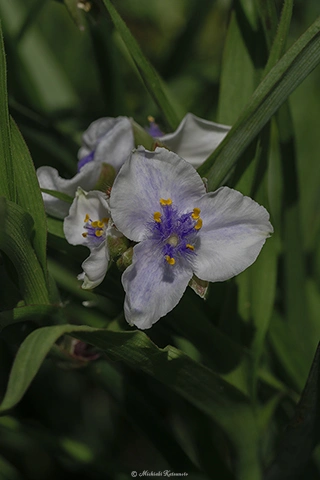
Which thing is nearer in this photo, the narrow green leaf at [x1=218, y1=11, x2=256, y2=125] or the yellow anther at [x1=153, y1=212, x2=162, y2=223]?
the yellow anther at [x1=153, y1=212, x2=162, y2=223]

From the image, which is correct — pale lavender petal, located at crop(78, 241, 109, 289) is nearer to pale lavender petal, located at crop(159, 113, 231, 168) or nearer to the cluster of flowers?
the cluster of flowers

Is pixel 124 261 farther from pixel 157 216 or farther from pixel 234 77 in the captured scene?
pixel 234 77

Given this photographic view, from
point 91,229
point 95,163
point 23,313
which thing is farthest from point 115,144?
point 23,313

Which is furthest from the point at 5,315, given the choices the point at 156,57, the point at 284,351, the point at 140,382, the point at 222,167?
the point at 156,57

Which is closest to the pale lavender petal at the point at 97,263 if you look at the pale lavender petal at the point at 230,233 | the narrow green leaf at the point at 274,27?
the pale lavender petal at the point at 230,233

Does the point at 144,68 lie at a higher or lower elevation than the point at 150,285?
higher

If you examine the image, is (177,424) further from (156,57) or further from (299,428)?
(156,57)

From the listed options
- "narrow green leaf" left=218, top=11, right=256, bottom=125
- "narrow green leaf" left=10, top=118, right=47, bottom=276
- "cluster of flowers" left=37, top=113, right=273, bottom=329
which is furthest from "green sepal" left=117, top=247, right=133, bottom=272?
"narrow green leaf" left=218, top=11, right=256, bottom=125

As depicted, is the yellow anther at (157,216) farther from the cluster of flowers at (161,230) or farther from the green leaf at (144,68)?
the green leaf at (144,68)
